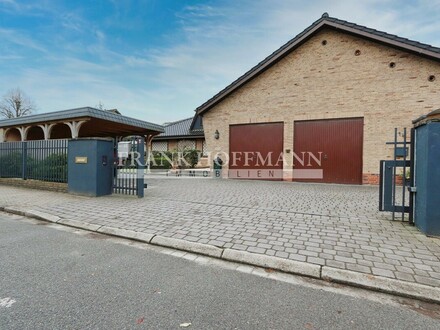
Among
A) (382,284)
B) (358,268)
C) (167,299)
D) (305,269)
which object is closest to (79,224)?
(167,299)

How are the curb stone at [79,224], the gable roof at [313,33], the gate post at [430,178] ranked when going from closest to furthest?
1. the gate post at [430,178]
2. the curb stone at [79,224]
3. the gable roof at [313,33]

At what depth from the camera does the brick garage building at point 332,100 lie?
32.6 feet

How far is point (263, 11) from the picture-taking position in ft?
36.3

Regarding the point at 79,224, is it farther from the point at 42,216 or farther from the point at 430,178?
the point at 430,178

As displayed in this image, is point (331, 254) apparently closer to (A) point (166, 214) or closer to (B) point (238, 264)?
(B) point (238, 264)

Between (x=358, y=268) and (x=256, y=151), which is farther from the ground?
(x=256, y=151)

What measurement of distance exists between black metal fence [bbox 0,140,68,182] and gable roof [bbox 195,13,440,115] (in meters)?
7.44

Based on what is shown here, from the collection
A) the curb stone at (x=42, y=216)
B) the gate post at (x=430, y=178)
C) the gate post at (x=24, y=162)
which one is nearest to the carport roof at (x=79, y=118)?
the gate post at (x=24, y=162)

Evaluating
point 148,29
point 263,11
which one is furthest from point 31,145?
point 263,11

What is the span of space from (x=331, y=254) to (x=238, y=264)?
131 centimetres

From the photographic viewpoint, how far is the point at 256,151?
12.9m

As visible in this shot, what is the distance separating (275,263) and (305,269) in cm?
37

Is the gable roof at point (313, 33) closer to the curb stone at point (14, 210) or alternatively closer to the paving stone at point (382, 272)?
the curb stone at point (14, 210)

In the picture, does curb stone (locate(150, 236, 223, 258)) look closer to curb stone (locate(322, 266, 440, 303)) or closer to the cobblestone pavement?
the cobblestone pavement
